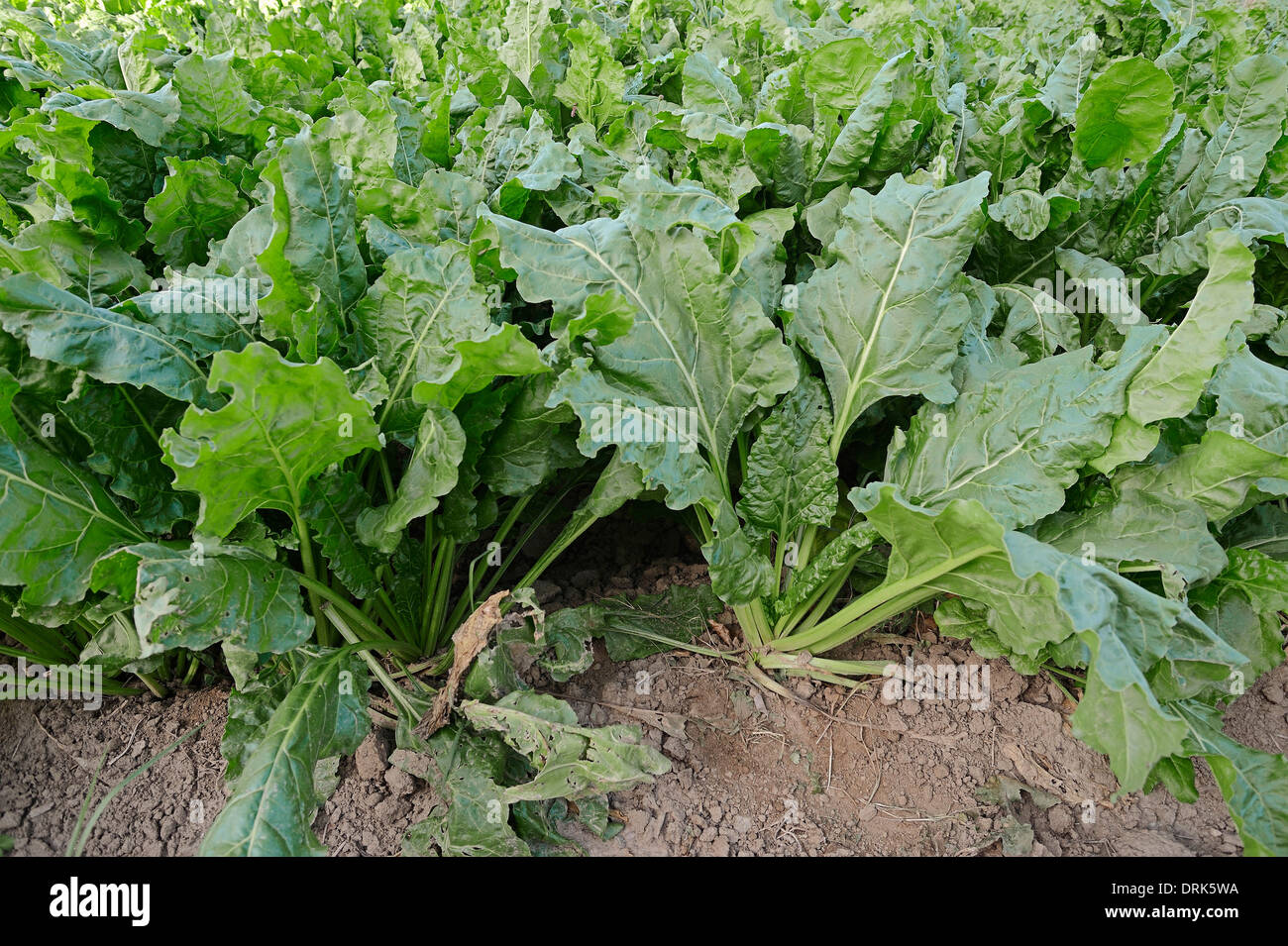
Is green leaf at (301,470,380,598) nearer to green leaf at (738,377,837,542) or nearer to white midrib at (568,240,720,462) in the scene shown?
white midrib at (568,240,720,462)

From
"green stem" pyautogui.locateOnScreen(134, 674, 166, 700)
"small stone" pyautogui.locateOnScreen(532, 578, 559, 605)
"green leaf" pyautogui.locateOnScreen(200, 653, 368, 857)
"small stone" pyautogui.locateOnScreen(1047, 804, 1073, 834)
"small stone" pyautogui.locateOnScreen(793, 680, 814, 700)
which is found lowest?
"green stem" pyautogui.locateOnScreen(134, 674, 166, 700)

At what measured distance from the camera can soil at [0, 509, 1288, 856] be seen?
1684 millimetres

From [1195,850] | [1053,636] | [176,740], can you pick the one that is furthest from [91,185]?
[1195,850]

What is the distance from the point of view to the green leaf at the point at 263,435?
1.32 metres

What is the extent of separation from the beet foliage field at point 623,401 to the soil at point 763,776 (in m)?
0.09

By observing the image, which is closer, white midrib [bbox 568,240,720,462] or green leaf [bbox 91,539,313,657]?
green leaf [bbox 91,539,313,657]

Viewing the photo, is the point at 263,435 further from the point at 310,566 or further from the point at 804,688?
the point at 804,688

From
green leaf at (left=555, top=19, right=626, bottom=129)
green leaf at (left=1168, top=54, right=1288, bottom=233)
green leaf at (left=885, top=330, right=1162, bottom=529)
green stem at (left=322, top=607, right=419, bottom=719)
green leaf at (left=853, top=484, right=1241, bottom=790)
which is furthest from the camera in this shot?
green leaf at (left=555, top=19, right=626, bottom=129)

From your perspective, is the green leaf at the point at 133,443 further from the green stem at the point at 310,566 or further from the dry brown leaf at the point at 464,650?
the dry brown leaf at the point at 464,650

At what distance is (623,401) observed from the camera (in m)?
1.63

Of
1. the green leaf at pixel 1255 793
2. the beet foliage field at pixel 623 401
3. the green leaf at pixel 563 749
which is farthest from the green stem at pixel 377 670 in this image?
the green leaf at pixel 1255 793

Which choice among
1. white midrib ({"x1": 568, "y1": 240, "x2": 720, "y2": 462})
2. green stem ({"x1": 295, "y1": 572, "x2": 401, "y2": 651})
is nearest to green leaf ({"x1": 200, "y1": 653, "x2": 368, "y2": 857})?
green stem ({"x1": 295, "y1": 572, "x2": 401, "y2": 651})

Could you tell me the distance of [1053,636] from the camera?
1.49 metres

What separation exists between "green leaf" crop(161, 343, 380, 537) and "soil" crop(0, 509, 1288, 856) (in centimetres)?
65
